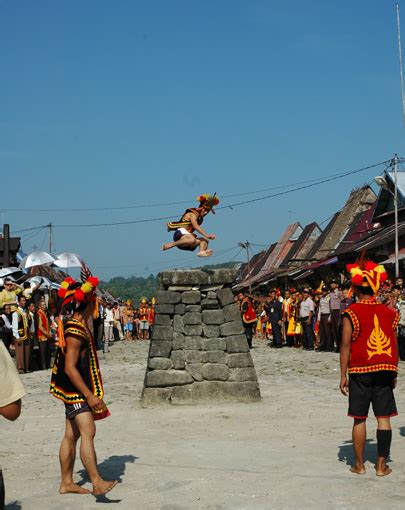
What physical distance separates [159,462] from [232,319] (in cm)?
475

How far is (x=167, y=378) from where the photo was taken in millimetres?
12430

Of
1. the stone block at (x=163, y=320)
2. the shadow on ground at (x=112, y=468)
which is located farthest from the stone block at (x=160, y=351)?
the shadow on ground at (x=112, y=468)

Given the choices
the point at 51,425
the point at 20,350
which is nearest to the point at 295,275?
the point at 20,350

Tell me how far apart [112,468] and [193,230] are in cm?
565

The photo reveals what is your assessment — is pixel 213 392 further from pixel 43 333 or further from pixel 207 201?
pixel 43 333

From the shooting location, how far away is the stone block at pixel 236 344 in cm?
1253

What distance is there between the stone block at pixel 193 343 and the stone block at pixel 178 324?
168 mm

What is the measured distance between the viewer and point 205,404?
40.2ft

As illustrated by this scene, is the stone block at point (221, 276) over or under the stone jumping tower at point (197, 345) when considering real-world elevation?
over

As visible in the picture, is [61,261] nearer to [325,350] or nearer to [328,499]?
[325,350]

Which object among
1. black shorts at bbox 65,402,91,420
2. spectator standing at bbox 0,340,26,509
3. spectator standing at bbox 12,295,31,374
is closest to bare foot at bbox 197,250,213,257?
black shorts at bbox 65,402,91,420

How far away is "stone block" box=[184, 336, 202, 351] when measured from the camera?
493 inches

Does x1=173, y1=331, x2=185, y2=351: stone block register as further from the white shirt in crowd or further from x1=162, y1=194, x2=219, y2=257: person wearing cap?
the white shirt in crowd

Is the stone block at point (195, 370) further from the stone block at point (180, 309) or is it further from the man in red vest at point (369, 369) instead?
the man in red vest at point (369, 369)
